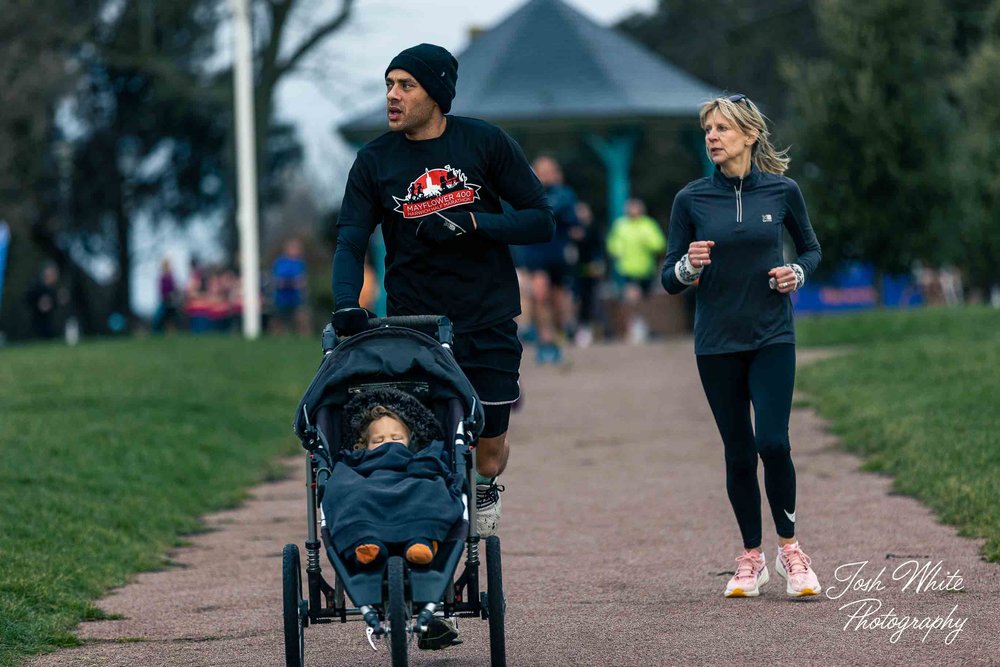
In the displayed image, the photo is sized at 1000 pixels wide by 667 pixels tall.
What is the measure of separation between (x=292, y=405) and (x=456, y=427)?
11.4 metres

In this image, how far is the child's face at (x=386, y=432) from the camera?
5860mm

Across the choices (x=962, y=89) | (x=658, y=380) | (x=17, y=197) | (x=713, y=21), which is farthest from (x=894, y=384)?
(x=713, y=21)

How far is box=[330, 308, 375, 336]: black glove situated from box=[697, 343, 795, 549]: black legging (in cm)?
175

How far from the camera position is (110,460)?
12203 millimetres

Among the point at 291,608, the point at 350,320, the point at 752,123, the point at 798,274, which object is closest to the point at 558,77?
the point at 752,123

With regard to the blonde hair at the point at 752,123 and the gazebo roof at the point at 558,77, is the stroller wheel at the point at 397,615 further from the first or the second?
the gazebo roof at the point at 558,77

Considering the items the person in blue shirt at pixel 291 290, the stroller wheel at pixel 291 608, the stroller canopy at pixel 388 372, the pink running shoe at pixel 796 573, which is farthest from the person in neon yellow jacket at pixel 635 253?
the stroller wheel at pixel 291 608

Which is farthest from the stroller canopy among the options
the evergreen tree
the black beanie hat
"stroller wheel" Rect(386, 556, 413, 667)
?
the evergreen tree

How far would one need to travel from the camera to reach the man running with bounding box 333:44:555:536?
6426 millimetres

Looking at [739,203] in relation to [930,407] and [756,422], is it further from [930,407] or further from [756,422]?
[930,407]

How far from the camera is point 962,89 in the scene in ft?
84.2

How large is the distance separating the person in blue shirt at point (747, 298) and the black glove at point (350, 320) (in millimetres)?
1610

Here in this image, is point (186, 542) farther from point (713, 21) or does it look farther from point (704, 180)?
point (713, 21)

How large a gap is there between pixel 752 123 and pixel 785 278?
2.26ft
